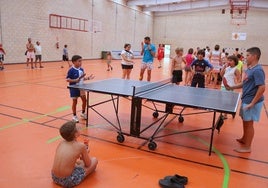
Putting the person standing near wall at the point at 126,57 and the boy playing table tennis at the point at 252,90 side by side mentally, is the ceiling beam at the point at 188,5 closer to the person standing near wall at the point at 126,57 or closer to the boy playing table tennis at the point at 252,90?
the person standing near wall at the point at 126,57

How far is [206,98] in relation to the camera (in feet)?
14.0

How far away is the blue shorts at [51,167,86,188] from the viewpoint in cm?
291

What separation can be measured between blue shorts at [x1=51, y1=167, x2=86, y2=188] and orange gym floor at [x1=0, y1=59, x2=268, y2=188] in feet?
0.32

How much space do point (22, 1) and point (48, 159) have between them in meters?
14.7

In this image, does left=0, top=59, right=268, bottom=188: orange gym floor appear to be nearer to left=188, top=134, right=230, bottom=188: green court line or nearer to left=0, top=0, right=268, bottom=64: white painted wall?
left=188, top=134, right=230, bottom=188: green court line

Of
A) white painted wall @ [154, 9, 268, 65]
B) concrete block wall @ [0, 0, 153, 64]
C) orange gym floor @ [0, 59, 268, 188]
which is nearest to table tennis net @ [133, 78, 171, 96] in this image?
orange gym floor @ [0, 59, 268, 188]

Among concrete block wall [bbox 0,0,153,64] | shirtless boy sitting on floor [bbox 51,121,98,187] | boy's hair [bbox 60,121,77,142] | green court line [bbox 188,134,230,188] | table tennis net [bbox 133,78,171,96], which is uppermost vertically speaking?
concrete block wall [bbox 0,0,153,64]

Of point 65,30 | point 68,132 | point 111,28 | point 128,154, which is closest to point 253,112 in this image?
point 128,154

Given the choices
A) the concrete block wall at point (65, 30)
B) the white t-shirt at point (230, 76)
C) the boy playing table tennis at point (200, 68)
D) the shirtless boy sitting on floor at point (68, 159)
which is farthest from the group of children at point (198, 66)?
the concrete block wall at point (65, 30)

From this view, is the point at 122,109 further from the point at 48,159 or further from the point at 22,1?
the point at 22,1

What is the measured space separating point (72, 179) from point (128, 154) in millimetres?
1176

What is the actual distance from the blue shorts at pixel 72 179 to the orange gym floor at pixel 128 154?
0.32ft

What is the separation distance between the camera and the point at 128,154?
392 centimetres

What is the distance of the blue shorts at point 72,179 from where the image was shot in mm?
2906
